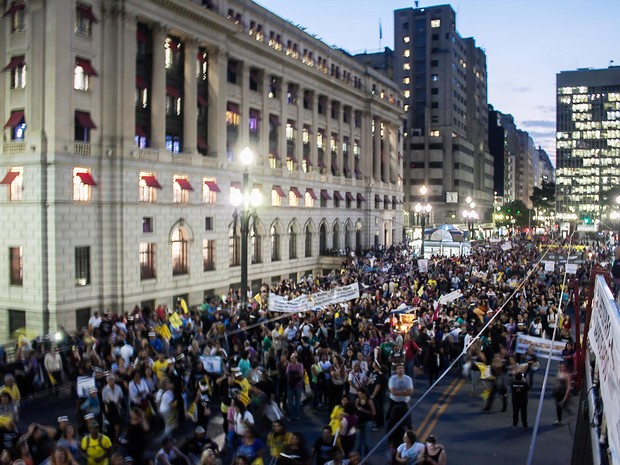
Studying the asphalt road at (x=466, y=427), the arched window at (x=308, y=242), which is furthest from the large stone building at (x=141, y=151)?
the asphalt road at (x=466, y=427)

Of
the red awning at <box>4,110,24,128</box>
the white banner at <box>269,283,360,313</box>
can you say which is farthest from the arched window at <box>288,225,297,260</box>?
the white banner at <box>269,283,360,313</box>

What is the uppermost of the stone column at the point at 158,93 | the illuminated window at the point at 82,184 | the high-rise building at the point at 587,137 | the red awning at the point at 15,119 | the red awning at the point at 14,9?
the high-rise building at the point at 587,137

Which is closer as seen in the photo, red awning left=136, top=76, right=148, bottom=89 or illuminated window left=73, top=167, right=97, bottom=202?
illuminated window left=73, top=167, right=97, bottom=202

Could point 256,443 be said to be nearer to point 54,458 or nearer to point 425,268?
point 54,458

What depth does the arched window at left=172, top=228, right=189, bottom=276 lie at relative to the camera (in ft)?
126

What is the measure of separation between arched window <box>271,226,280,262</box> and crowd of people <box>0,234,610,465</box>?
23.5m

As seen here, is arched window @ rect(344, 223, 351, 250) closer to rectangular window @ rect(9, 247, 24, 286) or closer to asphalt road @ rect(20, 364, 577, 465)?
rectangular window @ rect(9, 247, 24, 286)

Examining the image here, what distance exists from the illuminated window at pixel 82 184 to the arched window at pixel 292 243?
23314mm

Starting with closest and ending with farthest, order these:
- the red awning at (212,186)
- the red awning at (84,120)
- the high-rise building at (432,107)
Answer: the red awning at (84,120)
the red awning at (212,186)
the high-rise building at (432,107)

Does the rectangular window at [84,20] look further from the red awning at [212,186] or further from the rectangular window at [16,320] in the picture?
the rectangular window at [16,320]

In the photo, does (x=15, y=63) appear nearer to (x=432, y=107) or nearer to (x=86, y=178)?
(x=86, y=178)

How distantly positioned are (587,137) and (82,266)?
189802 millimetres

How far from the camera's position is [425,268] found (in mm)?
36312

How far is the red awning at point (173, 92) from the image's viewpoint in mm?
38994
